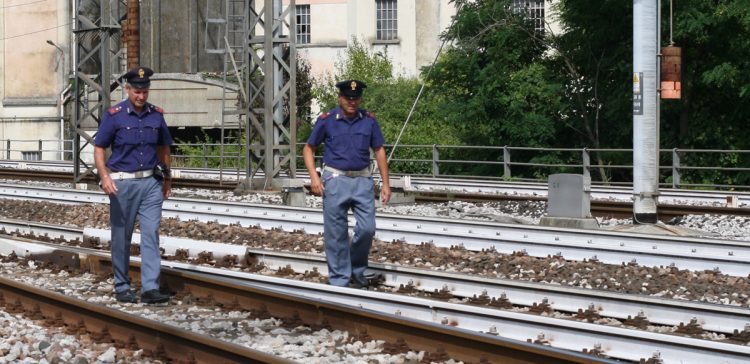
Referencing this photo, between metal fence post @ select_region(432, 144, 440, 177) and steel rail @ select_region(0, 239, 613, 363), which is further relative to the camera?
metal fence post @ select_region(432, 144, 440, 177)

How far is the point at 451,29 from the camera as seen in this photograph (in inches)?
1423

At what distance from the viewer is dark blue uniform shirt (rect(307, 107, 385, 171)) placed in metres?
11.3

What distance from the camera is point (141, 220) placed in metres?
10.8

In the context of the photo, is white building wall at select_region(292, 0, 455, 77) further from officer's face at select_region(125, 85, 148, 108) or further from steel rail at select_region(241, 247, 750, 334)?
officer's face at select_region(125, 85, 148, 108)

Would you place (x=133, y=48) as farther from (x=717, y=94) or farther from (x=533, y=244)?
(x=533, y=244)

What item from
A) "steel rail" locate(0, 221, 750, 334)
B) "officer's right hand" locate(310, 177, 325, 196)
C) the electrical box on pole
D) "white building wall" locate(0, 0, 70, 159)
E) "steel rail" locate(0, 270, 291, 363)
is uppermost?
"white building wall" locate(0, 0, 70, 159)

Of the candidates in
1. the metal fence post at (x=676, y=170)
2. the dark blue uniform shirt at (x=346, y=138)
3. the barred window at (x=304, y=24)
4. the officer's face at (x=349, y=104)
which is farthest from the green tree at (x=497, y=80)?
the officer's face at (x=349, y=104)

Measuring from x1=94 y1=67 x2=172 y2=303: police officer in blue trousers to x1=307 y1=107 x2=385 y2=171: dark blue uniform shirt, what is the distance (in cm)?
142

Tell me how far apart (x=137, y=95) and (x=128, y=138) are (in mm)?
362

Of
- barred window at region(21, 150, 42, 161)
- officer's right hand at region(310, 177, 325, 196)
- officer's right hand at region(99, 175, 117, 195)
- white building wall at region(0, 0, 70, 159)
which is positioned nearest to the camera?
officer's right hand at region(99, 175, 117, 195)

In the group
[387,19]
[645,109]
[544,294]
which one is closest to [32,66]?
[387,19]

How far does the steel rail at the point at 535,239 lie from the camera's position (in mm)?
12406

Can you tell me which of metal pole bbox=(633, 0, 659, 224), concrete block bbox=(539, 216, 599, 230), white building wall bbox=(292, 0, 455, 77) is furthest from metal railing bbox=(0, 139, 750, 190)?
white building wall bbox=(292, 0, 455, 77)

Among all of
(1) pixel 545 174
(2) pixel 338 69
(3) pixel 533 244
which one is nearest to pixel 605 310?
(3) pixel 533 244
